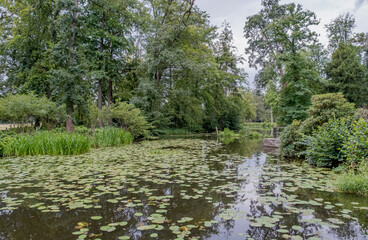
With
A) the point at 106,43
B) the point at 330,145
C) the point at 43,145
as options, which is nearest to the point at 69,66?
the point at 106,43

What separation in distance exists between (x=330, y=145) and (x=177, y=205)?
498cm

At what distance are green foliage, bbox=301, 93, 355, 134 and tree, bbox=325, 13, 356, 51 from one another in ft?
84.2

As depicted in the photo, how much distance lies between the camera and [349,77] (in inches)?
872

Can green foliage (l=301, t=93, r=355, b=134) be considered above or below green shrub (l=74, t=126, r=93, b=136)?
above

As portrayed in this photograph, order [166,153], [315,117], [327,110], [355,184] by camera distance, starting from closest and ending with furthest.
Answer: [355,184], [327,110], [315,117], [166,153]

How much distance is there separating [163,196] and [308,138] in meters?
5.39

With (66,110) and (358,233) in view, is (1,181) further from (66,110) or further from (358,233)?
(66,110)

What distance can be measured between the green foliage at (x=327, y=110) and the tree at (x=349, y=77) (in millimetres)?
16778

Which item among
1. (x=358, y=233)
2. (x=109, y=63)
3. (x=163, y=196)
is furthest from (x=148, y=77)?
(x=358, y=233)

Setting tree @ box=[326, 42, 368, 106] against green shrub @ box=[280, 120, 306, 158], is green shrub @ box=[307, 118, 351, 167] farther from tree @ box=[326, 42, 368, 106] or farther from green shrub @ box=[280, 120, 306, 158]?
→ tree @ box=[326, 42, 368, 106]

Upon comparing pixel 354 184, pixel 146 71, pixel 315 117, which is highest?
pixel 146 71

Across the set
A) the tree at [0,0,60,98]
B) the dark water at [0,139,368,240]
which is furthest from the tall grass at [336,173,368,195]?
the tree at [0,0,60,98]

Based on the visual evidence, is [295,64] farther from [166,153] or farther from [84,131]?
[84,131]

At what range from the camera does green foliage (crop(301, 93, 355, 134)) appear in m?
7.54
